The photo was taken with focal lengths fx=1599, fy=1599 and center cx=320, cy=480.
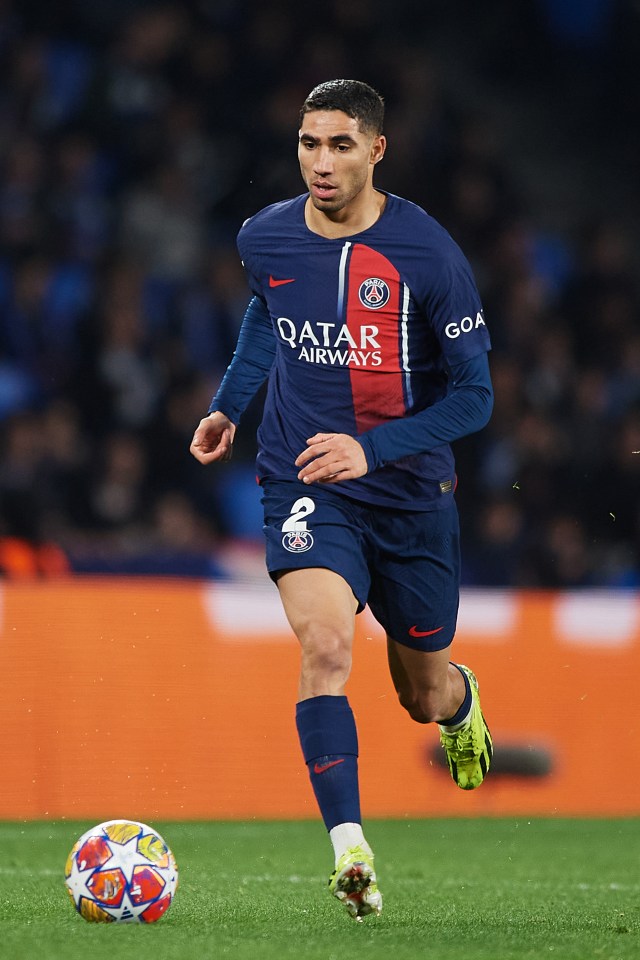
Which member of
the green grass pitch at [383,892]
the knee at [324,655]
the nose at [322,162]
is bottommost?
the green grass pitch at [383,892]

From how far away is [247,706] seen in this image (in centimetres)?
743

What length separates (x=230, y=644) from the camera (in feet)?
24.5

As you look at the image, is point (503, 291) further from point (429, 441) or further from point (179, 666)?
point (429, 441)

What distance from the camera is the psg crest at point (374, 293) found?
443cm

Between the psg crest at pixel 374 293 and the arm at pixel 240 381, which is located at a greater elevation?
the psg crest at pixel 374 293

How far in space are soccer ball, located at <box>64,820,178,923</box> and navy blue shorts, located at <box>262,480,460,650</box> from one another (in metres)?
0.85

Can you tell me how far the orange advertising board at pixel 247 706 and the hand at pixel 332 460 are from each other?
334cm

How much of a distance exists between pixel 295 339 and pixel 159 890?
1568 mm

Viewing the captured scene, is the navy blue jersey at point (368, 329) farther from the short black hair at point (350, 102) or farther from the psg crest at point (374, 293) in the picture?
the short black hair at point (350, 102)

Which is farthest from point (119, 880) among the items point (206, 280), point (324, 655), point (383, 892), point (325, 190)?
point (206, 280)

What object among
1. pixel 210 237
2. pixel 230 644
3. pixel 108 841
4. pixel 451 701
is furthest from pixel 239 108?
pixel 108 841

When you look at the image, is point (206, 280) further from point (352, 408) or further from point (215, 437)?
point (352, 408)

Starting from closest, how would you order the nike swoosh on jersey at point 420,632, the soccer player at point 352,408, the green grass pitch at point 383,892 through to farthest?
the green grass pitch at point 383,892, the soccer player at point 352,408, the nike swoosh on jersey at point 420,632

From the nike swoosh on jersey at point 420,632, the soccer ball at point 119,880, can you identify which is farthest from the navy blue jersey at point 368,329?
the soccer ball at point 119,880
